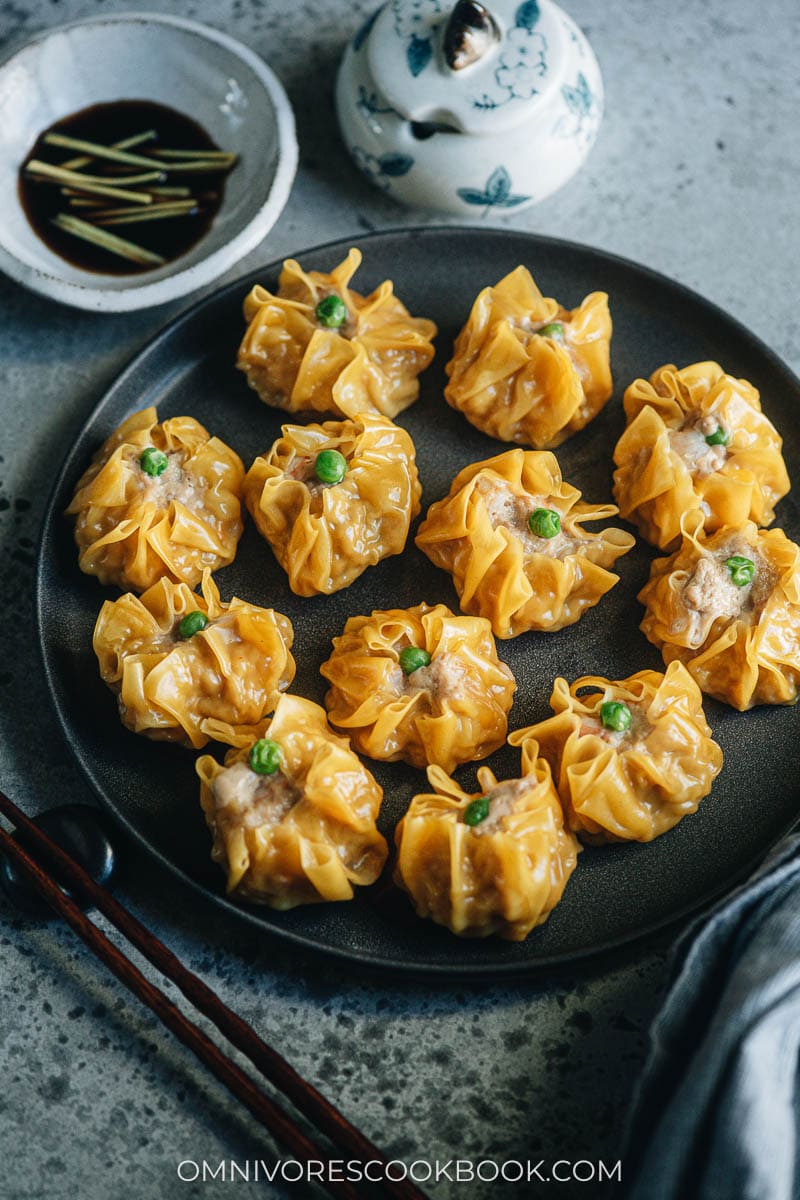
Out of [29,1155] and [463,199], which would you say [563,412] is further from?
[29,1155]

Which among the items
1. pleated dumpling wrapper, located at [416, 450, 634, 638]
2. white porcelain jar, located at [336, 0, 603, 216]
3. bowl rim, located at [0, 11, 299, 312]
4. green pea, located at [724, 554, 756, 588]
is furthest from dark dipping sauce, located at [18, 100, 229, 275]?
green pea, located at [724, 554, 756, 588]

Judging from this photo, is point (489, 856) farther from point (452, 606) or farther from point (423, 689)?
point (452, 606)

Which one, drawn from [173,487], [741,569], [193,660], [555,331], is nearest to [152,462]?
[173,487]

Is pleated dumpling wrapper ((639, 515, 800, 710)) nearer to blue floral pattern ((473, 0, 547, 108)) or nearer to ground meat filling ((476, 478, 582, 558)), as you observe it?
ground meat filling ((476, 478, 582, 558))

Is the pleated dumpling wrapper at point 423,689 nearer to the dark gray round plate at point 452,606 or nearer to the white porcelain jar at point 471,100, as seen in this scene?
the dark gray round plate at point 452,606

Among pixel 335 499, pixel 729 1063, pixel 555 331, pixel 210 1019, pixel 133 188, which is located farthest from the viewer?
pixel 133 188

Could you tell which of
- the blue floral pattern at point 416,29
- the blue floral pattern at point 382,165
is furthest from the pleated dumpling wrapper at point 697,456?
the blue floral pattern at point 416,29

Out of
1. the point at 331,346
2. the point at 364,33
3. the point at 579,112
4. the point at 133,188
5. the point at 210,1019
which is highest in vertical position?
the point at 364,33
